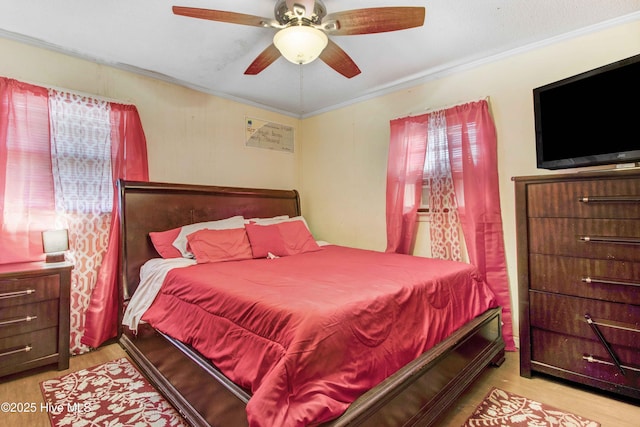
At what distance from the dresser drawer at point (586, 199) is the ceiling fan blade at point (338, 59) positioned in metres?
1.49

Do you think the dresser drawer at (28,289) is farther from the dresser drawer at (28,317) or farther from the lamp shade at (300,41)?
the lamp shade at (300,41)

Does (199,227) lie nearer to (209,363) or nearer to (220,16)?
(209,363)

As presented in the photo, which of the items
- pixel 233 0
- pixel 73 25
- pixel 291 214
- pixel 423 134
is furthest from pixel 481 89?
pixel 73 25

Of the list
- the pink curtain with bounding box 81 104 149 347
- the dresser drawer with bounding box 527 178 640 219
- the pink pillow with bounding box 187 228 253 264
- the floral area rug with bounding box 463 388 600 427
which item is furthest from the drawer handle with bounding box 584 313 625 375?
the pink curtain with bounding box 81 104 149 347

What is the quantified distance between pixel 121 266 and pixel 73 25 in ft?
6.00

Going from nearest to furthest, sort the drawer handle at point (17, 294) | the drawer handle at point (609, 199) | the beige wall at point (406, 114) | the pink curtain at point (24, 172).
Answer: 1. the drawer handle at point (609, 199)
2. the drawer handle at point (17, 294)
3. the pink curtain at point (24, 172)
4. the beige wall at point (406, 114)

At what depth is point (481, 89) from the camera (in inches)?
107

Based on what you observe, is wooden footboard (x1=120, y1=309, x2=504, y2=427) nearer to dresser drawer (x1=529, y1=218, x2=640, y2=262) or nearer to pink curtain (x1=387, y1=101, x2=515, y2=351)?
pink curtain (x1=387, y1=101, x2=515, y2=351)

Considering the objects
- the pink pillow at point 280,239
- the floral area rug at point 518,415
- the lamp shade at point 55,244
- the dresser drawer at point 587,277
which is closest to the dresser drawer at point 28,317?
the lamp shade at point 55,244

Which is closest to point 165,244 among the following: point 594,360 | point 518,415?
point 518,415

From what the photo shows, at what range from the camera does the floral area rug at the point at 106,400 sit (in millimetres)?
1648

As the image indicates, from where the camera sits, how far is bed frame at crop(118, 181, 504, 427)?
50.4 inches

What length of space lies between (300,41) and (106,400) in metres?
2.42

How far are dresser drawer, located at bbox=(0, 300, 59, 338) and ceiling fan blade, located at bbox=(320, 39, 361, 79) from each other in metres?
2.56
